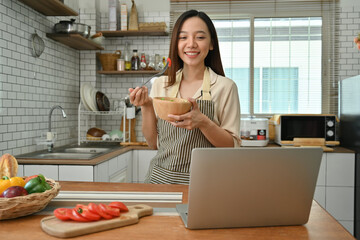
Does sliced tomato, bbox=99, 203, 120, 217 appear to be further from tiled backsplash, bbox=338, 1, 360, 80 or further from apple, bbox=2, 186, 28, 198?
tiled backsplash, bbox=338, 1, 360, 80

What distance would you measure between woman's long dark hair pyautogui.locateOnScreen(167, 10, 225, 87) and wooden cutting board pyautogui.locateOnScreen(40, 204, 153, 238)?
3.07ft

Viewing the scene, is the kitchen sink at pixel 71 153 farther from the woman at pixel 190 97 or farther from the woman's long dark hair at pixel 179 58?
the woman's long dark hair at pixel 179 58

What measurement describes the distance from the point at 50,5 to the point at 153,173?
1.82 metres

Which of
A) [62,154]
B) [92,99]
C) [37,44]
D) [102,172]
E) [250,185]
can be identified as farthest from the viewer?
[92,99]

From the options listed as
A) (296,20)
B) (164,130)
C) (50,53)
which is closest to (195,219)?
(164,130)

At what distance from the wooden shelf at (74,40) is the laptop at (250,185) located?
107 inches

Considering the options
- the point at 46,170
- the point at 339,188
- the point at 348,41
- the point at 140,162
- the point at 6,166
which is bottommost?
the point at 339,188

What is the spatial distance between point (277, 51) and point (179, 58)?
2.65 m

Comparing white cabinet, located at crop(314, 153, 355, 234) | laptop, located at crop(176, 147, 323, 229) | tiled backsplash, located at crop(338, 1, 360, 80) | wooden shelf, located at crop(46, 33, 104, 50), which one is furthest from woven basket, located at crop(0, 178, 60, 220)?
tiled backsplash, located at crop(338, 1, 360, 80)

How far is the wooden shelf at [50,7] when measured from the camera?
2.89m

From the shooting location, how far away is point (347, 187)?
11.7 ft

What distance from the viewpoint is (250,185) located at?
104 cm

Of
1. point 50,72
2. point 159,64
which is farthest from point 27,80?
point 159,64

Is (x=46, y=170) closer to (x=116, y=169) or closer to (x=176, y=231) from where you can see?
(x=116, y=169)
